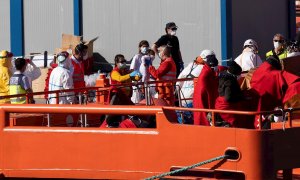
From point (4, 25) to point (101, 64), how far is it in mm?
2787

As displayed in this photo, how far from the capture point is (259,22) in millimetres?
21906

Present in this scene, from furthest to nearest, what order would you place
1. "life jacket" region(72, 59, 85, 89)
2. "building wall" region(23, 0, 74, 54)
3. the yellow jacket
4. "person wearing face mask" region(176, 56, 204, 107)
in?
"building wall" region(23, 0, 74, 54) → "life jacket" region(72, 59, 85, 89) → the yellow jacket → "person wearing face mask" region(176, 56, 204, 107)

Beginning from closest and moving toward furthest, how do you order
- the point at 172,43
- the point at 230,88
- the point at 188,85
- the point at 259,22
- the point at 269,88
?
the point at 230,88 < the point at 269,88 < the point at 188,85 < the point at 172,43 < the point at 259,22

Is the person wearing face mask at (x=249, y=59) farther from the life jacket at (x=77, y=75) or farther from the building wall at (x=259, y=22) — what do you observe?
the building wall at (x=259, y=22)

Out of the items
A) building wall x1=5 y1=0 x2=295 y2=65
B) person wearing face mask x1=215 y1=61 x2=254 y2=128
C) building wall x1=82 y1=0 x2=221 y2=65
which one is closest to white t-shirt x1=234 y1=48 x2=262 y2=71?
building wall x1=5 y1=0 x2=295 y2=65

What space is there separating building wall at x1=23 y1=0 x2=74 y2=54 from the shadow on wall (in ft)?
2.74

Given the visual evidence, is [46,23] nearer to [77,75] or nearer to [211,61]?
[77,75]

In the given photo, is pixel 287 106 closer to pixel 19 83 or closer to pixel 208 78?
pixel 208 78

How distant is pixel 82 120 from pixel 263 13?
10767 millimetres

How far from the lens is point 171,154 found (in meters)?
9.65

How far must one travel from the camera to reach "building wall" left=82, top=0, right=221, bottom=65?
20484mm

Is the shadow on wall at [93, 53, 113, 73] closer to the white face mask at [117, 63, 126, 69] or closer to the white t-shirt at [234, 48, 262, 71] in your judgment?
the white t-shirt at [234, 48, 262, 71]

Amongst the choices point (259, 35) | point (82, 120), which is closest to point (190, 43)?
point (259, 35)

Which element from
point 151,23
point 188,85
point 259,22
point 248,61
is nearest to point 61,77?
point 188,85
